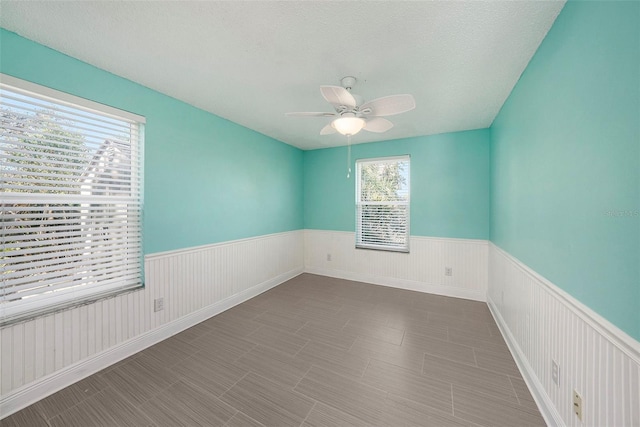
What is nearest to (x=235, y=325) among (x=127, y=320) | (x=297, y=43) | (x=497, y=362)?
(x=127, y=320)

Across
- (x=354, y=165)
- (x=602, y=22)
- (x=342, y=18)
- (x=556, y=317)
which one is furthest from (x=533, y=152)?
(x=354, y=165)

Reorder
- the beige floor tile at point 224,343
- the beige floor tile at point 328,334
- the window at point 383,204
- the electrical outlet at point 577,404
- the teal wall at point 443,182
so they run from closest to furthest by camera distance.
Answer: the electrical outlet at point 577,404
the beige floor tile at point 224,343
the beige floor tile at point 328,334
the teal wall at point 443,182
the window at point 383,204

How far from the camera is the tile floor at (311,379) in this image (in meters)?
1.50

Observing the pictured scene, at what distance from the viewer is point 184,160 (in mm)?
2578

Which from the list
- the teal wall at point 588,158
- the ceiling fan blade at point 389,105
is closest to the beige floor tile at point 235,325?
the ceiling fan blade at point 389,105

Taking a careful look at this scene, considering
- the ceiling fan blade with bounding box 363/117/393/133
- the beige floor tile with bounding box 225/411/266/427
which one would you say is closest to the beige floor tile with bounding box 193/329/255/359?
the beige floor tile with bounding box 225/411/266/427

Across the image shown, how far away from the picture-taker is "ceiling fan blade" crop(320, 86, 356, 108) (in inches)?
64.2

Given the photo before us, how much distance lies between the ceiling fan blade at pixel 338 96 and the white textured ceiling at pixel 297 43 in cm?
30

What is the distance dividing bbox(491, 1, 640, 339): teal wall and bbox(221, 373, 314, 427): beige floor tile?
1.71 metres

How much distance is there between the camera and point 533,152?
5.59 feet

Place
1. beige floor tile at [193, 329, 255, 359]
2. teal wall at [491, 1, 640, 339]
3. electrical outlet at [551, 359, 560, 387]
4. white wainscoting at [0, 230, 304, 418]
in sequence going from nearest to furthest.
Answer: teal wall at [491, 1, 640, 339]
electrical outlet at [551, 359, 560, 387]
white wainscoting at [0, 230, 304, 418]
beige floor tile at [193, 329, 255, 359]

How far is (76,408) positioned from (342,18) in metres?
3.05

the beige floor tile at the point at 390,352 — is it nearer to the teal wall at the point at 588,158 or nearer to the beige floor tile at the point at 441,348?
the beige floor tile at the point at 441,348

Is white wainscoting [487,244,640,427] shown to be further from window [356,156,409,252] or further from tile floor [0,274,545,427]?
window [356,156,409,252]
